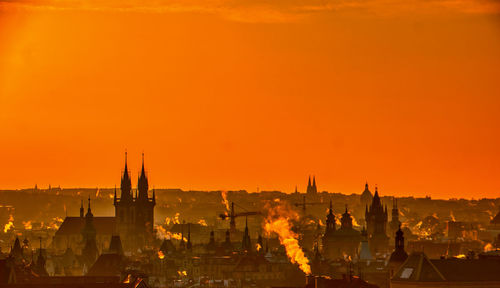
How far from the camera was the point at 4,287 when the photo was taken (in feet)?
643

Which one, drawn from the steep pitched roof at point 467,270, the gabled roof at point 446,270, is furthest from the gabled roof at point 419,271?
the steep pitched roof at point 467,270

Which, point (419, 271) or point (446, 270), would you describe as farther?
point (446, 270)

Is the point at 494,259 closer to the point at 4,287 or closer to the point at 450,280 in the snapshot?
the point at 450,280

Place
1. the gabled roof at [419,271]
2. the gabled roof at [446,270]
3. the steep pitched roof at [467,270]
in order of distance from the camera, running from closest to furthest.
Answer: the gabled roof at [419,271]
the gabled roof at [446,270]
the steep pitched roof at [467,270]

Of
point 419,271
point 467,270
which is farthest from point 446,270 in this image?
point 419,271

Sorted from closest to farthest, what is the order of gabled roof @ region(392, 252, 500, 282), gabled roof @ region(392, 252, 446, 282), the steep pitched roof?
gabled roof @ region(392, 252, 446, 282)
gabled roof @ region(392, 252, 500, 282)
the steep pitched roof

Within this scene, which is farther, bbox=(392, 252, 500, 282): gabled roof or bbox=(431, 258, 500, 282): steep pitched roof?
bbox=(431, 258, 500, 282): steep pitched roof

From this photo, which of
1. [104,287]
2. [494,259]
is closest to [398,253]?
[494,259]

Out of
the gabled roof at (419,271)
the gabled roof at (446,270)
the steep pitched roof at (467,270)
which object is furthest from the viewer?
the steep pitched roof at (467,270)

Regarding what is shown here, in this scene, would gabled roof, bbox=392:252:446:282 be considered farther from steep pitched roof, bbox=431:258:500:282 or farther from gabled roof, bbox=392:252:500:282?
steep pitched roof, bbox=431:258:500:282

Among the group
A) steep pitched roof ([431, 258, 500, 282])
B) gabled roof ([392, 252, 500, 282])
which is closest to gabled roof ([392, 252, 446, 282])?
gabled roof ([392, 252, 500, 282])

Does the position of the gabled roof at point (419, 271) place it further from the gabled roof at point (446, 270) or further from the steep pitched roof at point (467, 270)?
the steep pitched roof at point (467, 270)

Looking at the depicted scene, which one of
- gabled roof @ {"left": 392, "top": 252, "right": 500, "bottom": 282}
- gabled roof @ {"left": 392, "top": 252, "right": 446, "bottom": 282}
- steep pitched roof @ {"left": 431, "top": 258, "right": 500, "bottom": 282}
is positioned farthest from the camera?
steep pitched roof @ {"left": 431, "top": 258, "right": 500, "bottom": 282}

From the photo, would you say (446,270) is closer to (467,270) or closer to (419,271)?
(467,270)
